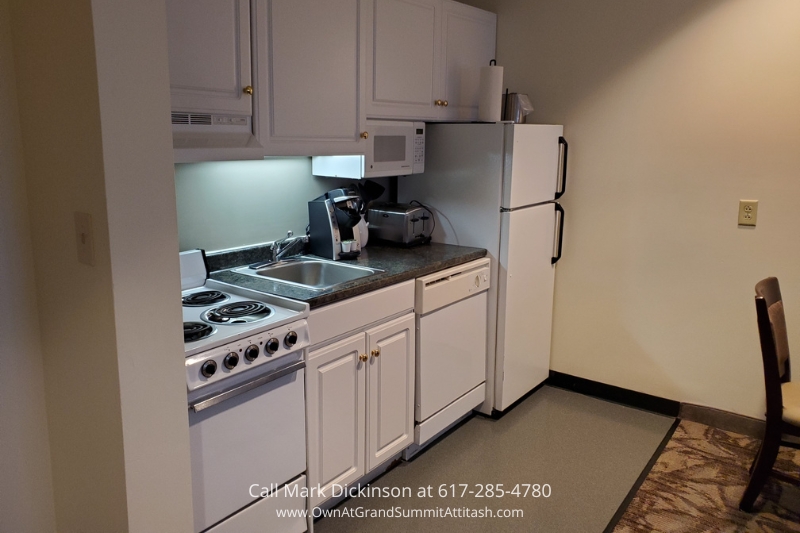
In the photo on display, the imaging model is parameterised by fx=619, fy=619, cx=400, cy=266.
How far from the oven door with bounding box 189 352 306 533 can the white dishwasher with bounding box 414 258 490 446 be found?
0.78 metres

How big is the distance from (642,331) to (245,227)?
223 centimetres

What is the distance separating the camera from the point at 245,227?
9.20ft

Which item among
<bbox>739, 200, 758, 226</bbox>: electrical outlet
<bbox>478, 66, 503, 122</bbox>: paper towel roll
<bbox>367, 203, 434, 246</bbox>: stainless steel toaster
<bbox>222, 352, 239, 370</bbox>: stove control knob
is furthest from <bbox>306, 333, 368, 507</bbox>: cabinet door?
<bbox>739, 200, 758, 226</bbox>: electrical outlet

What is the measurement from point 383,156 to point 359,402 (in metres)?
1.19

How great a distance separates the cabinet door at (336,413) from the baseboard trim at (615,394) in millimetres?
1693

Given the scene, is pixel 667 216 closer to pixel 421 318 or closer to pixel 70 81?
pixel 421 318

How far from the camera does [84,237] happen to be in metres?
1.52

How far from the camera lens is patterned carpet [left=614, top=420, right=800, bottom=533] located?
97.2 inches

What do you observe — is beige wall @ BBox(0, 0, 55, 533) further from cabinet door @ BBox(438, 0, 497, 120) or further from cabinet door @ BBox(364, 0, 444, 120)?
cabinet door @ BBox(438, 0, 497, 120)

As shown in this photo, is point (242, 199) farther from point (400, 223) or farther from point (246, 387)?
point (246, 387)

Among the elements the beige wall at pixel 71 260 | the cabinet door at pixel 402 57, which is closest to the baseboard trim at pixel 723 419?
the cabinet door at pixel 402 57

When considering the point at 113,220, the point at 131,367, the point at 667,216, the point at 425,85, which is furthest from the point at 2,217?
the point at 667,216

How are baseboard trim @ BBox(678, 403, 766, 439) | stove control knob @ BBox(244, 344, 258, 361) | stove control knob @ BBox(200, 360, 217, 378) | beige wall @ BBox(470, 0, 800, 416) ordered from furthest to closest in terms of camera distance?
baseboard trim @ BBox(678, 403, 766, 439), beige wall @ BBox(470, 0, 800, 416), stove control knob @ BBox(244, 344, 258, 361), stove control knob @ BBox(200, 360, 217, 378)

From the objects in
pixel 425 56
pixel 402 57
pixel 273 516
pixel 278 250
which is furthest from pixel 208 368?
pixel 425 56
